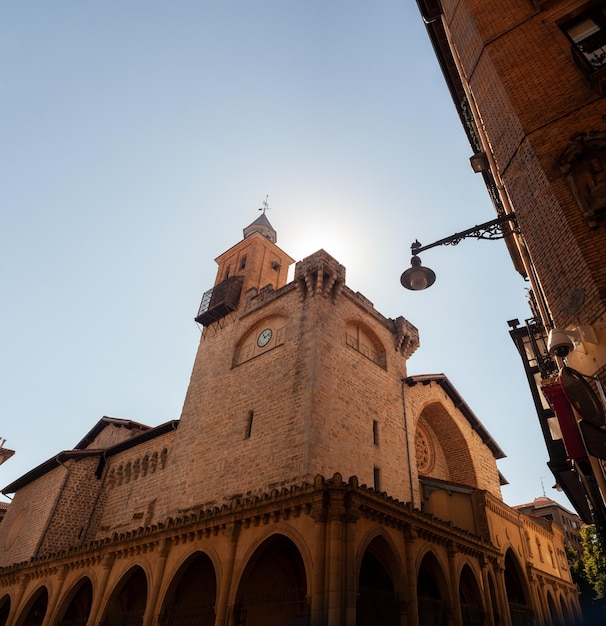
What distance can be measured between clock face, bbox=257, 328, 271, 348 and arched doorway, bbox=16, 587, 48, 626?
11125 mm

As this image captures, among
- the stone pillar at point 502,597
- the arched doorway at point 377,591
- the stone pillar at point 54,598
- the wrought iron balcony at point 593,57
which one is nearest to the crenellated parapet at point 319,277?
the arched doorway at point 377,591

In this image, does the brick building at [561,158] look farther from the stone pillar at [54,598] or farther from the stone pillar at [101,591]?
the stone pillar at [54,598]

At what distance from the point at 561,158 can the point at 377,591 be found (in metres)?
8.93

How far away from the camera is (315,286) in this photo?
17.8 meters

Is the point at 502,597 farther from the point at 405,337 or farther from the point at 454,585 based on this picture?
the point at 405,337

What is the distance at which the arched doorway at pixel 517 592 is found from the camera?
14369mm

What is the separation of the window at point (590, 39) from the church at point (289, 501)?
8552 mm

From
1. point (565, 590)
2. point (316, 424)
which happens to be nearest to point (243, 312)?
point (316, 424)

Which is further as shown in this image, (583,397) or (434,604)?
(434,604)

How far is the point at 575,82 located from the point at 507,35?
7.47 ft

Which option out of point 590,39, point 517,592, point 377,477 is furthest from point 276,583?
point 590,39

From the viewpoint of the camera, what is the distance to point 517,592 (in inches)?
653

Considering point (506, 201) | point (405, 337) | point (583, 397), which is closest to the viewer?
point (583, 397)

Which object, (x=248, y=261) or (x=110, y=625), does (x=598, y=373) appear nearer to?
(x=110, y=625)
